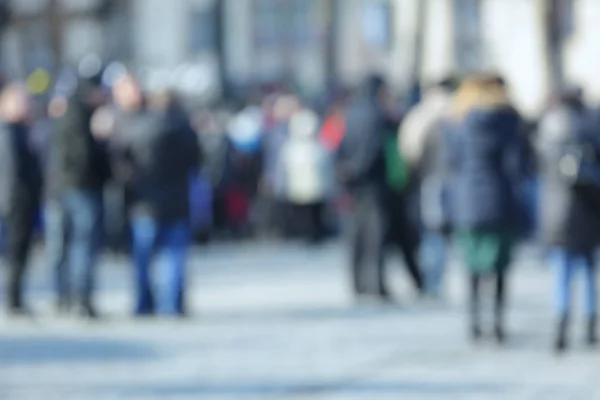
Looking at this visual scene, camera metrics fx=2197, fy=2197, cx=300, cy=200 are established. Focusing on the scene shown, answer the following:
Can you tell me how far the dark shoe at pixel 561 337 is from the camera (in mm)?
13047

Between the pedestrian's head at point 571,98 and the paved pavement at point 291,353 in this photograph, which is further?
the pedestrian's head at point 571,98

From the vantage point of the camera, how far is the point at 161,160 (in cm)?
1522

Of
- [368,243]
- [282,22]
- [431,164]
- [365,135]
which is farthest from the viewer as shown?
[282,22]

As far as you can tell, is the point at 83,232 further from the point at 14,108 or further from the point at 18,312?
the point at 14,108

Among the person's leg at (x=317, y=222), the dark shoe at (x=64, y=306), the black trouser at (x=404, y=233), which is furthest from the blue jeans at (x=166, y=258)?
the person's leg at (x=317, y=222)

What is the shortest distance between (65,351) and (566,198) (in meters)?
3.16

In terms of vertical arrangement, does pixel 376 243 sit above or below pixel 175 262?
below

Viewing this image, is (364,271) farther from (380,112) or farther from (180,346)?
(180,346)

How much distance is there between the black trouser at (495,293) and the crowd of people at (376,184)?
0.03 feet

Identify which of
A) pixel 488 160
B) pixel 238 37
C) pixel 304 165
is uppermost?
pixel 488 160

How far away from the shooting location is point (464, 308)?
52.4ft

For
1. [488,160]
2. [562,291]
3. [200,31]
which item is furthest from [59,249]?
[200,31]

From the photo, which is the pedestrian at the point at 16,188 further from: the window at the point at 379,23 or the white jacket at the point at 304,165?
the window at the point at 379,23

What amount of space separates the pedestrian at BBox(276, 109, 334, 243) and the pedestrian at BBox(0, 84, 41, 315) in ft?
23.3
